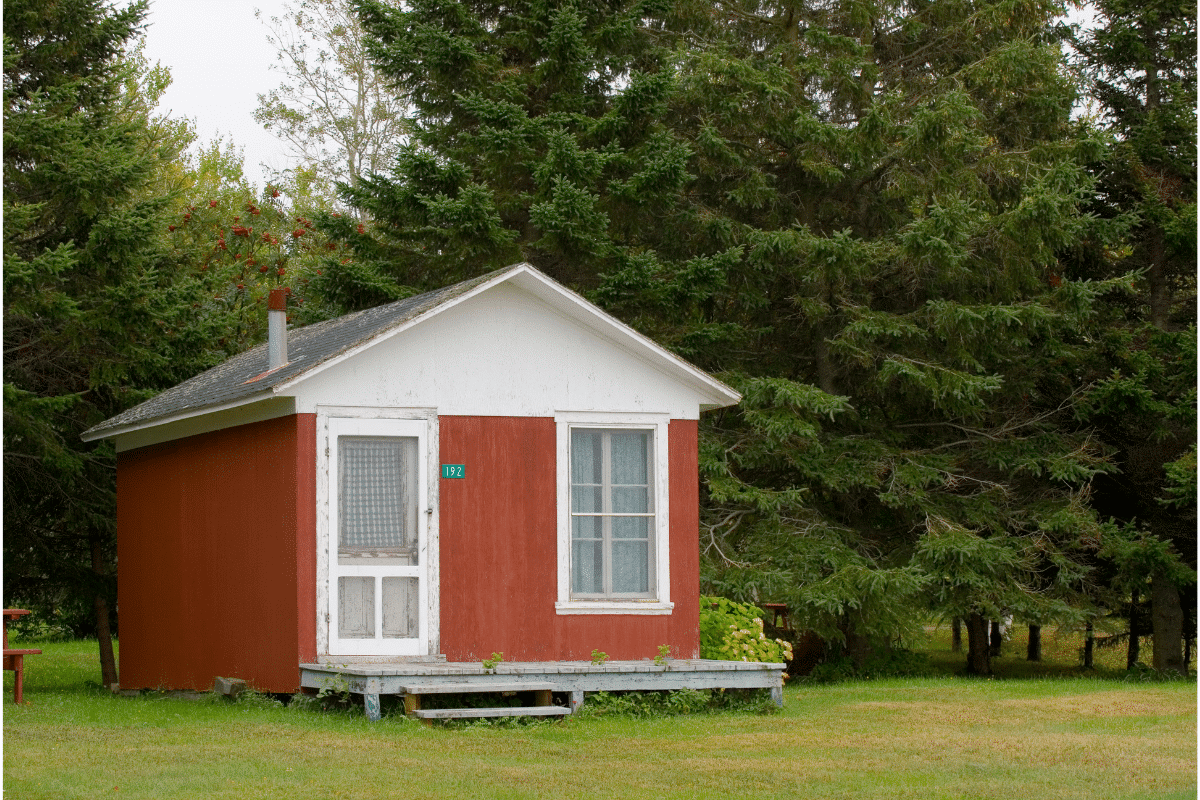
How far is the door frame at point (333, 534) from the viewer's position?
12.8 meters

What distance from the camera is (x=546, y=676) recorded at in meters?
12.6

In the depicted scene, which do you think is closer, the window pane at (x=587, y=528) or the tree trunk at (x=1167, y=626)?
the window pane at (x=587, y=528)

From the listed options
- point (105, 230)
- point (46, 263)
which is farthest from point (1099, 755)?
point (105, 230)

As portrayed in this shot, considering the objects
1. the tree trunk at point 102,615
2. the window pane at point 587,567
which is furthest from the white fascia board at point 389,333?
the tree trunk at point 102,615

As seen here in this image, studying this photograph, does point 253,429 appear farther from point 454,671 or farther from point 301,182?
point 301,182

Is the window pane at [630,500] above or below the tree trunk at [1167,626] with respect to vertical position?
above

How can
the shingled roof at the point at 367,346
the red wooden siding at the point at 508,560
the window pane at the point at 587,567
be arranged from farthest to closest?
the window pane at the point at 587,567, the red wooden siding at the point at 508,560, the shingled roof at the point at 367,346

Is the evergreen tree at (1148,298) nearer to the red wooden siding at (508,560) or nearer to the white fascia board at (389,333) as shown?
the red wooden siding at (508,560)

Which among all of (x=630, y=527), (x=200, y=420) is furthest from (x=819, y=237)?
(x=200, y=420)

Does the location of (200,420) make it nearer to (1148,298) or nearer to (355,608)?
(355,608)

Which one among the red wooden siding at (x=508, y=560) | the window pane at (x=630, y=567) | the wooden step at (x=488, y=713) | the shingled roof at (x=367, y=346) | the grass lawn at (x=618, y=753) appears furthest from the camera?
the window pane at (x=630, y=567)

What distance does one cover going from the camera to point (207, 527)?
14469mm

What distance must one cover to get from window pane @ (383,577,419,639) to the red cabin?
0.02m

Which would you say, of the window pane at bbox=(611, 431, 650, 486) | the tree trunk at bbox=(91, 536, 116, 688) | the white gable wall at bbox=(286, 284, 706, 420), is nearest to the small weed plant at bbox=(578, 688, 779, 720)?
the window pane at bbox=(611, 431, 650, 486)
